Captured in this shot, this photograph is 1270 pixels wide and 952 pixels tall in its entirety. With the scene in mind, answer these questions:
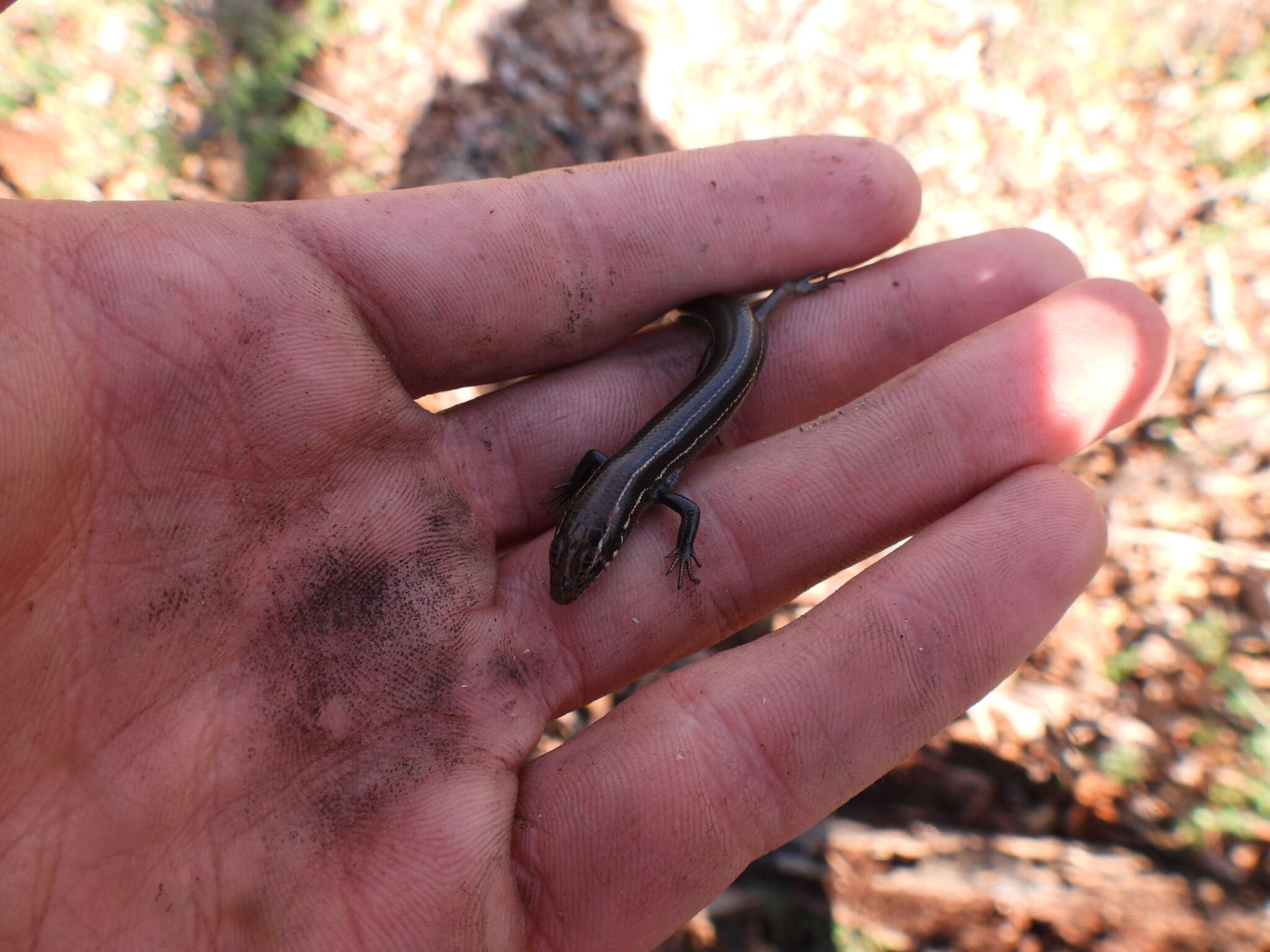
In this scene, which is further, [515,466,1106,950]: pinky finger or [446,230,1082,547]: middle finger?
[446,230,1082,547]: middle finger

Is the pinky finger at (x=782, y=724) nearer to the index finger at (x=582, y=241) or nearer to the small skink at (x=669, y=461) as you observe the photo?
the small skink at (x=669, y=461)

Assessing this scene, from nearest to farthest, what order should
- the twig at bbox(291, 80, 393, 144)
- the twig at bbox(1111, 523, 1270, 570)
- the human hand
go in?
the human hand → the twig at bbox(1111, 523, 1270, 570) → the twig at bbox(291, 80, 393, 144)

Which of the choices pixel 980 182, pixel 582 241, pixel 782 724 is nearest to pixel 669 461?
pixel 582 241

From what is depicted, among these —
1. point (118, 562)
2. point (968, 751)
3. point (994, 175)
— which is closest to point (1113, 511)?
point (968, 751)

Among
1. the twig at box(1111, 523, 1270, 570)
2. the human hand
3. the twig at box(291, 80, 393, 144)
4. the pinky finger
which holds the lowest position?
the twig at box(1111, 523, 1270, 570)

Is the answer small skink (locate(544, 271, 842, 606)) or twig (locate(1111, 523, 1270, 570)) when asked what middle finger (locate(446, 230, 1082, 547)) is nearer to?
small skink (locate(544, 271, 842, 606))

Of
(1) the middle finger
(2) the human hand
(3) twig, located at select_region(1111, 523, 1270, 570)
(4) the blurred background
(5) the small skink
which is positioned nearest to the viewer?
(2) the human hand

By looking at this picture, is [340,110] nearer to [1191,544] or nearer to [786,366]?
[786,366]

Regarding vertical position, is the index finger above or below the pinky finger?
above

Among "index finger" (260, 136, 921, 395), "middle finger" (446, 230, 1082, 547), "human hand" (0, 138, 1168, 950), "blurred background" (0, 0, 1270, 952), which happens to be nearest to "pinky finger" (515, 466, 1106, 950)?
"human hand" (0, 138, 1168, 950)
